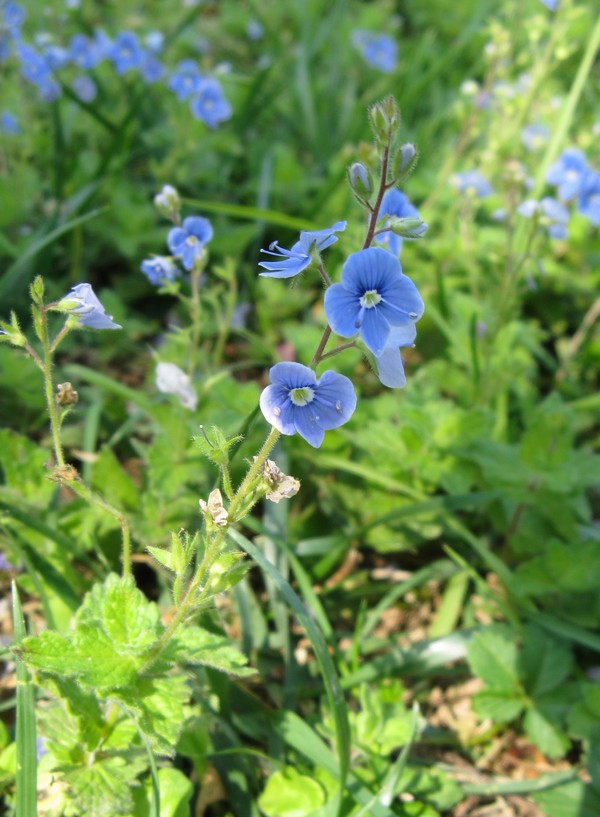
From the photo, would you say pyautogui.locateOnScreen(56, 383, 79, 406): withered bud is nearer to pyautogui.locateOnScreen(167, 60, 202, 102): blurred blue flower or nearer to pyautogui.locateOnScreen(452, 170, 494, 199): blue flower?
pyautogui.locateOnScreen(452, 170, 494, 199): blue flower

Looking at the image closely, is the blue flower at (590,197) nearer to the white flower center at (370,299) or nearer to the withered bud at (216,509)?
the white flower center at (370,299)

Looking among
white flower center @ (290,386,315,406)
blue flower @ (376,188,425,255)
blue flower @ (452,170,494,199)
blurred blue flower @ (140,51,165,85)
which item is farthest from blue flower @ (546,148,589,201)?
white flower center @ (290,386,315,406)

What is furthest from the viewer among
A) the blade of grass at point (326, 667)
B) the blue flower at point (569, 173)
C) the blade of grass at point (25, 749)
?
the blue flower at point (569, 173)

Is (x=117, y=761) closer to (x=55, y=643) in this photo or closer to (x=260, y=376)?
(x=55, y=643)

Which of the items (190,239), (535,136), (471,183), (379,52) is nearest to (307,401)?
(190,239)

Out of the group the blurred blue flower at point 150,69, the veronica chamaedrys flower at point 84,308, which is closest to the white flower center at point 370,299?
the veronica chamaedrys flower at point 84,308

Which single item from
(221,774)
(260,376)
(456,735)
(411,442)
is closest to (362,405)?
(411,442)

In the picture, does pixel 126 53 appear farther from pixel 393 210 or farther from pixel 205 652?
pixel 205 652
